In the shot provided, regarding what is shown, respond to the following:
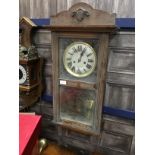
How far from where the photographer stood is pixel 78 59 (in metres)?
1.70

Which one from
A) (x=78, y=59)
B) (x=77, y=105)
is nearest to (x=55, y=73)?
(x=78, y=59)

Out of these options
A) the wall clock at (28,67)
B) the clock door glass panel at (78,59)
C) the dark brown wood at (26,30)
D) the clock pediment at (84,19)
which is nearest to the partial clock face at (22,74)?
the wall clock at (28,67)

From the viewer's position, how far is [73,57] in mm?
1715

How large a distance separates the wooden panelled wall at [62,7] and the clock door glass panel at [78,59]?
316 mm

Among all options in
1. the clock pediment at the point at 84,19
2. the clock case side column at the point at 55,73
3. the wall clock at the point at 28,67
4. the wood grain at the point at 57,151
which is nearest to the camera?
the clock pediment at the point at 84,19

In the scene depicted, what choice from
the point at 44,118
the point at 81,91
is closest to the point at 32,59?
the point at 81,91

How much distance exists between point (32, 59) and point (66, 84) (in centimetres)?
39

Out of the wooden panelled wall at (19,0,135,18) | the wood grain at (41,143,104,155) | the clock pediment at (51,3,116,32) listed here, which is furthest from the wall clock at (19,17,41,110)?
the wood grain at (41,143,104,155)

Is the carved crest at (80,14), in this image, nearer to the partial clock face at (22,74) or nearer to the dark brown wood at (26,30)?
the dark brown wood at (26,30)

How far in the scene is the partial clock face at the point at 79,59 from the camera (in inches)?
64.2
